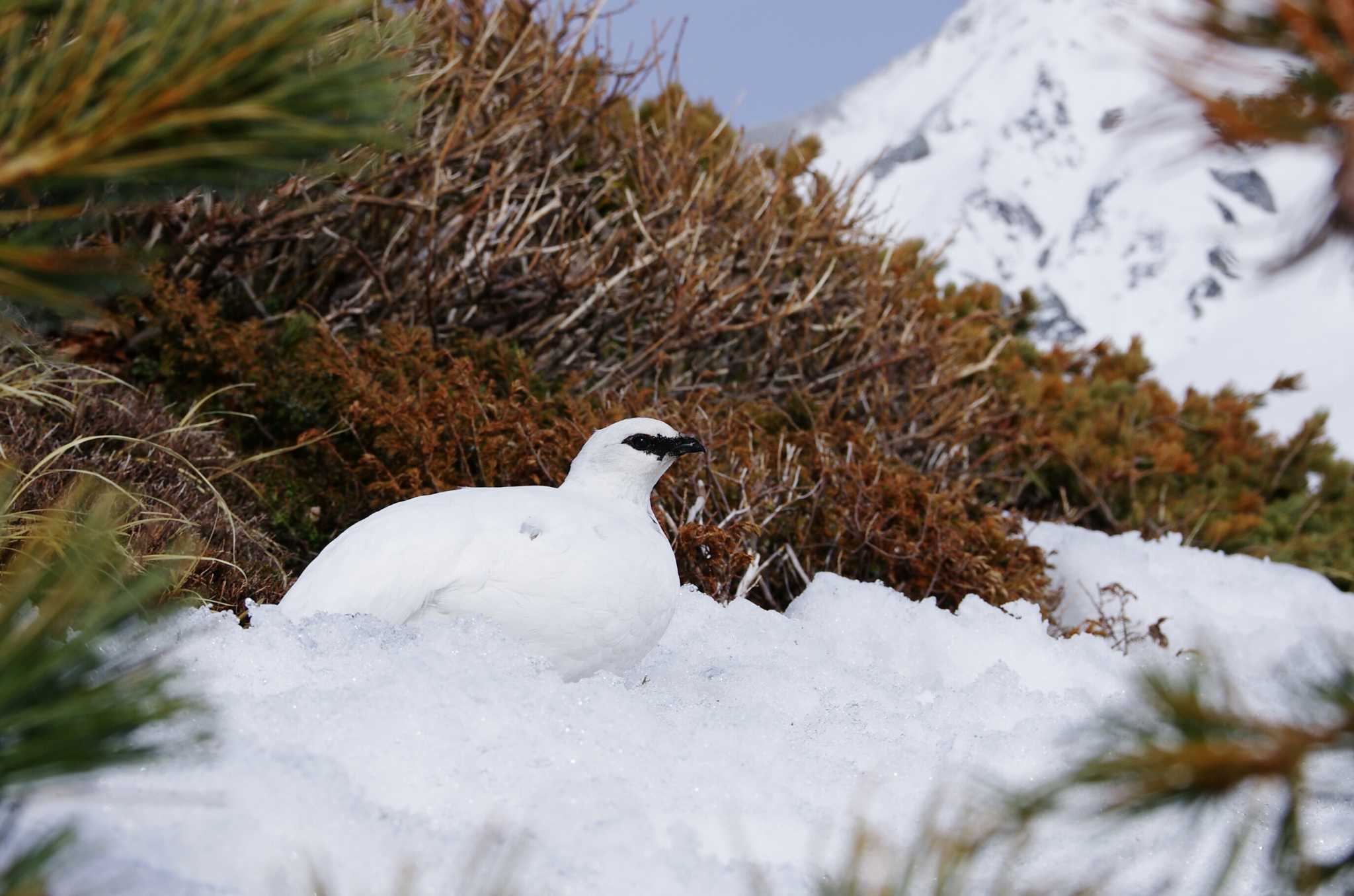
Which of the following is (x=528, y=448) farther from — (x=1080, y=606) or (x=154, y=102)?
(x=154, y=102)

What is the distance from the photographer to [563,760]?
1.40 m

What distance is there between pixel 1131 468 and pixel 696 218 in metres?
2.22

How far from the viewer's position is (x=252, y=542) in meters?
2.77

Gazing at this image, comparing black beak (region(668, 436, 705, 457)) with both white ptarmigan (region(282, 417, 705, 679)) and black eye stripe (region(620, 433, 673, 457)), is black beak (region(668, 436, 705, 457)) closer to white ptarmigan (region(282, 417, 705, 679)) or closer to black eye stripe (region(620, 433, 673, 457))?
black eye stripe (region(620, 433, 673, 457))

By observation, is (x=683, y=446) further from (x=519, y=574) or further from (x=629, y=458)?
(x=519, y=574)

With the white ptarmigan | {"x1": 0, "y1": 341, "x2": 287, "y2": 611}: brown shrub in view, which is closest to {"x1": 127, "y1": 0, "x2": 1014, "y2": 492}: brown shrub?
{"x1": 0, "y1": 341, "x2": 287, "y2": 611}: brown shrub

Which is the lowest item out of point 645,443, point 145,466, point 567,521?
point 145,466

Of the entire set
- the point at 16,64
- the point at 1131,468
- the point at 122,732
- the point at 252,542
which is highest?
the point at 1131,468

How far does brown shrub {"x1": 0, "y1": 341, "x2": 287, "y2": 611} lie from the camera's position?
2.43 metres

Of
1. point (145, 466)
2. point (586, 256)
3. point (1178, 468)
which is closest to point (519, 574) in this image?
point (145, 466)

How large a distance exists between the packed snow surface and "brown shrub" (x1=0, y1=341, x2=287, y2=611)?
0.81m

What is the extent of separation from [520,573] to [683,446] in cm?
50

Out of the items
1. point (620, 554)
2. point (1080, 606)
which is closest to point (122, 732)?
point (620, 554)

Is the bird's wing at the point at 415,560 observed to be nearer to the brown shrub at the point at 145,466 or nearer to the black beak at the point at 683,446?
the black beak at the point at 683,446
